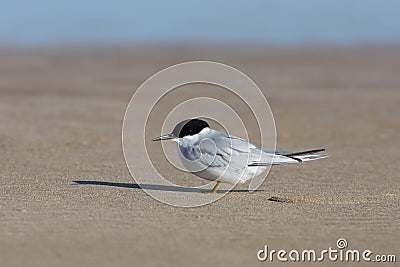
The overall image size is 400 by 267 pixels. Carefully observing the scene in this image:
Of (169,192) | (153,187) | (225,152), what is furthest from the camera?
(153,187)

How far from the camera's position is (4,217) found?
6883mm

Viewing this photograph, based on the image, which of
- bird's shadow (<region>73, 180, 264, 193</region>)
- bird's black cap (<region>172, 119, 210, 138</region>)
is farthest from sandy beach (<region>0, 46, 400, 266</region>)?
bird's black cap (<region>172, 119, 210, 138</region>)

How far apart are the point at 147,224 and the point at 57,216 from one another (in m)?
0.81

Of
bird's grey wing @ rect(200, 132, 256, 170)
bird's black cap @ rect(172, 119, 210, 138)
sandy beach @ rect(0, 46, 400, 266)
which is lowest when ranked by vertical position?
sandy beach @ rect(0, 46, 400, 266)

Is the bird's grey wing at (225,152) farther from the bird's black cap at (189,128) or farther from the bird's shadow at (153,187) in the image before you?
the bird's shadow at (153,187)

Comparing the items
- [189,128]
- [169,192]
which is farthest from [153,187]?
[189,128]

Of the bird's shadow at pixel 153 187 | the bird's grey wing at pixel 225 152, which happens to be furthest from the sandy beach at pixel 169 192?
the bird's grey wing at pixel 225 152

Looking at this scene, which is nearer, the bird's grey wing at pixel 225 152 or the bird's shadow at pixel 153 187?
the bird's grey wing at pixel 225 152

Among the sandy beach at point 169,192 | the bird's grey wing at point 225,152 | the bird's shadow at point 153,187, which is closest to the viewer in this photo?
the sandy beach at point 169,192

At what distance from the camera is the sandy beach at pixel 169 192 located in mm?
5996

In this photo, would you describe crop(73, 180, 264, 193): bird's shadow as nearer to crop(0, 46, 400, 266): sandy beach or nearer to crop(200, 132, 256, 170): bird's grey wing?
crop(0, 46, 400, 266): sandy beach

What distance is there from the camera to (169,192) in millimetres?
8281

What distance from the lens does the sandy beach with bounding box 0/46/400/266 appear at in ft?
19.7

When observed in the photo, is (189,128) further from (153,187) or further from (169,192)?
(153,187)
